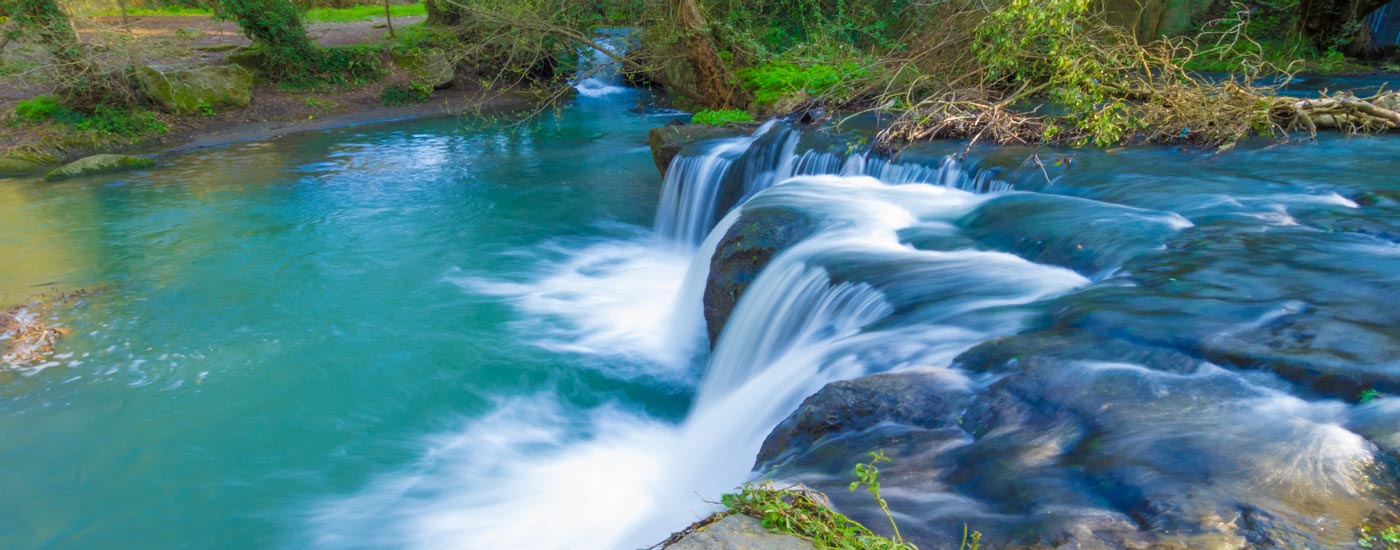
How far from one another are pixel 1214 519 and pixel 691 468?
3298 millimetres

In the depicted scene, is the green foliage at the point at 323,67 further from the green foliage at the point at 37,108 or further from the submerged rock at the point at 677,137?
the submerged rock at the point at 677,137

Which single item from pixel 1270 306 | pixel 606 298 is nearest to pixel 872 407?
pixel 1270 306

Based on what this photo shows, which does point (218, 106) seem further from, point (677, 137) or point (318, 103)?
point (677, 137)

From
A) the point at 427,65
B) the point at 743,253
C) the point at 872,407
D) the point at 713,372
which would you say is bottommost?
the point at 713,372

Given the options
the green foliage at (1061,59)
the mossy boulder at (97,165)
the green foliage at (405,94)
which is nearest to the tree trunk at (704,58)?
the green foliage at (1061,59)

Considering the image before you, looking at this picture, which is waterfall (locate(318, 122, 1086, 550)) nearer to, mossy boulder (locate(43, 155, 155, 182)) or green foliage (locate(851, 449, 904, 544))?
green foliage (locate(851, 449, 904, 544))

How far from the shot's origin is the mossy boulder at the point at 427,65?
79.6ft

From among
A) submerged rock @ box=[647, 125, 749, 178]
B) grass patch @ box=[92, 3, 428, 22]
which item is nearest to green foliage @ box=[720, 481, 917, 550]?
submerged rock @ box=[647, 125, 749, 178]

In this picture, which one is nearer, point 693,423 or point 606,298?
point 693,423

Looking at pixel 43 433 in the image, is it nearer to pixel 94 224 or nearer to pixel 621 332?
pixel 621 332

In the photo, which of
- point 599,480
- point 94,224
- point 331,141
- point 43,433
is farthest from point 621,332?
point 331,141

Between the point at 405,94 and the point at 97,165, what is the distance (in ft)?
29.5

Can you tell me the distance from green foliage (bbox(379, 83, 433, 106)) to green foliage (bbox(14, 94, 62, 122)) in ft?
24.7

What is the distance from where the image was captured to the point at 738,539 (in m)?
2.68
